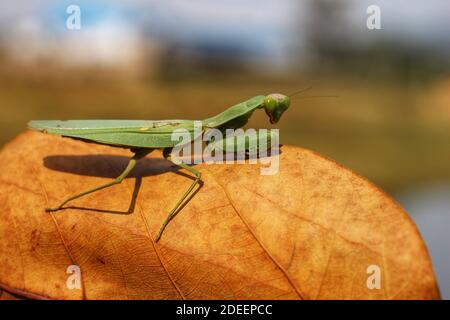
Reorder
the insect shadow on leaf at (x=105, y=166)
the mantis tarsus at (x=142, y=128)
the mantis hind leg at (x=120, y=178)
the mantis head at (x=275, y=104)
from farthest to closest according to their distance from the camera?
the mantis head at (x=275, y=104) → the mantis tarsus at (x=142, y=128) → the insect shadow on leaf at (x=105, y=166) → the mantis hind leg at (x=120, y=178)

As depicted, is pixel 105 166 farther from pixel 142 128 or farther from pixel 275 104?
pixel 275 104

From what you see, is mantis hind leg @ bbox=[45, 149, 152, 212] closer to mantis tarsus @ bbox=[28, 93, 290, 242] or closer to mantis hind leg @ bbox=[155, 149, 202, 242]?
mantis tarsus @ bbox=[28, 93, 290, 242]

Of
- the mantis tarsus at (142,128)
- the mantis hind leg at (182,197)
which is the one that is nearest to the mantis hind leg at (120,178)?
the mantis tarsus at (142,128)

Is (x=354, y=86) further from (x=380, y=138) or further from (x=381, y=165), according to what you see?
(x=381, y=165)

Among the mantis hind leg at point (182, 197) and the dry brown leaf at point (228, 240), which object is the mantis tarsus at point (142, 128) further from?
the dry brown leaf at point (228, 240)

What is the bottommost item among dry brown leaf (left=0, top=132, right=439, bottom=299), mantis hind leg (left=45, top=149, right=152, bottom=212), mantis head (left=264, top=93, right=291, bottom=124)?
dry brown leaf (left=0, top=132, right=439, bottom=299)

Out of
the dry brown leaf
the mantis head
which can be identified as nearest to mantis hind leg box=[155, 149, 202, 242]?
the dry brown leaf

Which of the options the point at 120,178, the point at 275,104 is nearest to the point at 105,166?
the point at 120,178

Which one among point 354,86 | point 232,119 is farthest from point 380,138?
point 232,119
